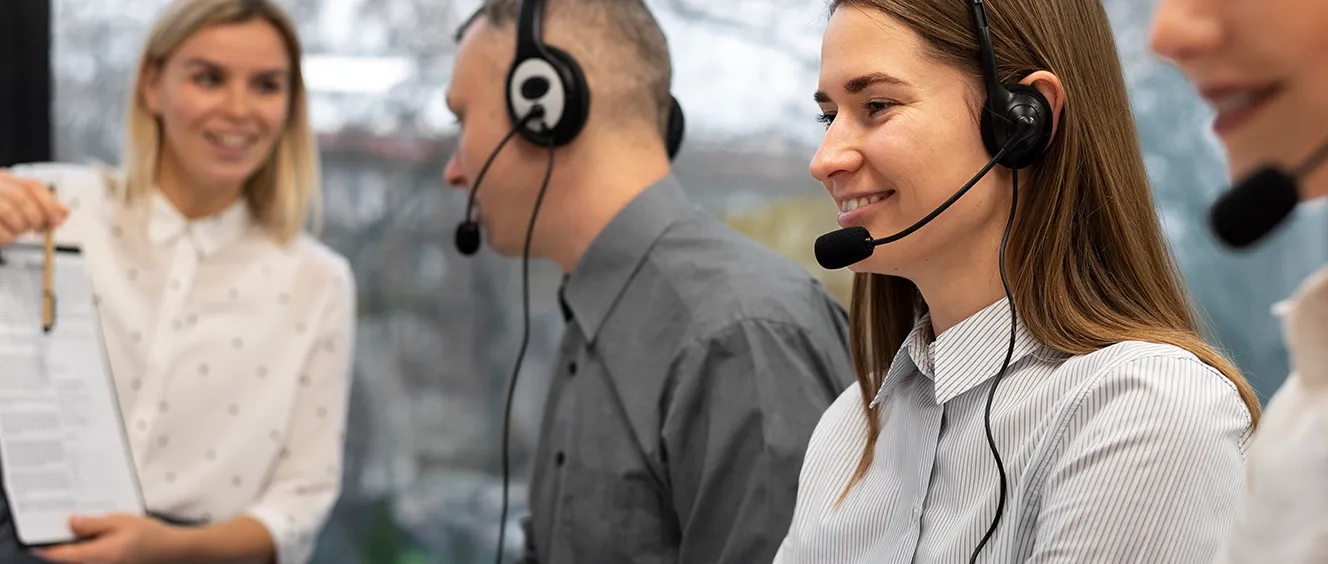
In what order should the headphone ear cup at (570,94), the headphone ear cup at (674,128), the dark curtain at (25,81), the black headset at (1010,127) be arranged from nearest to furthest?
1. the black headset at (1010,127)
2. the headphone ear cup at (570,94)
3. the headphone ear cup at (674,128)
4. the dark curtain at (25,81)

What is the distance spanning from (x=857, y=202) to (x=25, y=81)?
1.79m

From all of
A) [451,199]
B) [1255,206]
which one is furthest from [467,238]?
[1255,206]

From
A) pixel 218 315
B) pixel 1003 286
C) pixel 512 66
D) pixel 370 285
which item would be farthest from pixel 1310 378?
pixel 370 285

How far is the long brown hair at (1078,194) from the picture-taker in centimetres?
95

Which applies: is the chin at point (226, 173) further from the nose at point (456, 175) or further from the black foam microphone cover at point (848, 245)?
the black foam microphone cover at point (848, 245)

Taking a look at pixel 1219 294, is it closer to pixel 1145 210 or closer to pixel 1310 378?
pixel 1145 210

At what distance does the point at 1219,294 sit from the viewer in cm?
209

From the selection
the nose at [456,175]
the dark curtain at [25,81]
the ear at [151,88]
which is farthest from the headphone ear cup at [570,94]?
the dark curtain at [25,81]

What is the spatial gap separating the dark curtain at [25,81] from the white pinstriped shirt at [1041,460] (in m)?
1.76

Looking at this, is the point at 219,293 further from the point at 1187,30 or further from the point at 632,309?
the point at 1187,30

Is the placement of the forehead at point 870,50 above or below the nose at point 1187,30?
below

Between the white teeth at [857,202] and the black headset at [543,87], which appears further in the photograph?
the black headset at [543,87]

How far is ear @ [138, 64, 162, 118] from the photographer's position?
1.93m

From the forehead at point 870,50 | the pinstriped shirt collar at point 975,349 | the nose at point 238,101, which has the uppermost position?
the forehead at point 870,50
